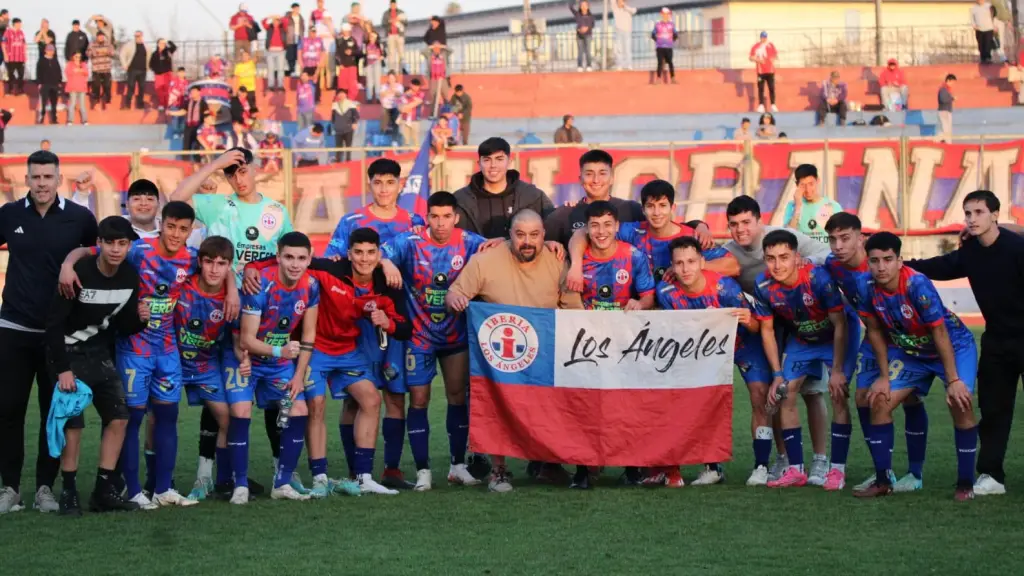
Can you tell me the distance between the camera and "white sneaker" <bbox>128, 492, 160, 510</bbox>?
9.08 metres

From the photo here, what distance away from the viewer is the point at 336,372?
9797 millimetres

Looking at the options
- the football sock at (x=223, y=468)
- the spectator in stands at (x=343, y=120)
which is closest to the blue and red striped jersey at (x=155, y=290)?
the football sock at (x=223, y=468)

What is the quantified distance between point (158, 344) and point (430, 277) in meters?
1.99

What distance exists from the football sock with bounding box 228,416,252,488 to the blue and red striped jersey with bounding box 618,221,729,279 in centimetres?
307

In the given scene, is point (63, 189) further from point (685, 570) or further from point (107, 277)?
point (685, 570)

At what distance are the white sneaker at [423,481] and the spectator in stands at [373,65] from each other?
23583 millimetres

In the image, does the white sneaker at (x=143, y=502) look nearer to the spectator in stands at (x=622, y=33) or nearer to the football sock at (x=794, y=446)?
the football sock at (x=794, y=446)

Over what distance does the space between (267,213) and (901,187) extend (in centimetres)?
1920

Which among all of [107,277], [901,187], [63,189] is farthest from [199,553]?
[901,187]

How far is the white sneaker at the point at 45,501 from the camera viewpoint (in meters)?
9.16

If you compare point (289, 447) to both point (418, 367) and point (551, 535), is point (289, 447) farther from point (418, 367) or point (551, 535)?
point (551, 535)

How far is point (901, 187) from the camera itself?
26641mm

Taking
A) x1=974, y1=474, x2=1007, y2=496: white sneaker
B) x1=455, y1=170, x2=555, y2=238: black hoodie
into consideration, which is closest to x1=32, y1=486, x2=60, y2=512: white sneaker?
x1=455, y1=170, x2=555, y2=238: black hoodie

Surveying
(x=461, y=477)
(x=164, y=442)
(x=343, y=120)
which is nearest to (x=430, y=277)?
(x=461, y=477)
